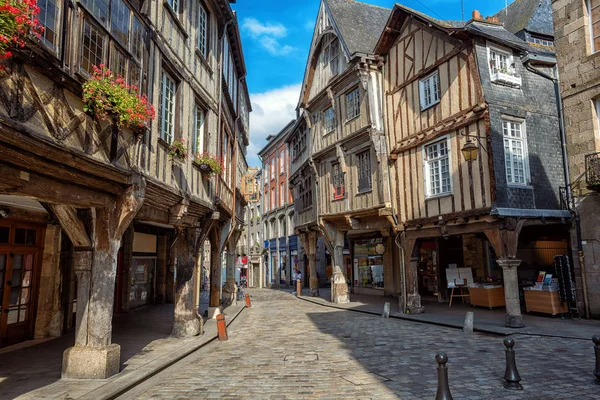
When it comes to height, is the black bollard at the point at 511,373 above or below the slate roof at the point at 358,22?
below

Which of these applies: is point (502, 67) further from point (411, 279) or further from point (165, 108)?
point (165, 108)

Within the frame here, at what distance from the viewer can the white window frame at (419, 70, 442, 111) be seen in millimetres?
13641

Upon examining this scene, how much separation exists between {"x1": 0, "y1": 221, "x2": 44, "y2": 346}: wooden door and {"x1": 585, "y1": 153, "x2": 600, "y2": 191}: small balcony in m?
13.9

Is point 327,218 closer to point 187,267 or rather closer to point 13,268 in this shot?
point 187,267

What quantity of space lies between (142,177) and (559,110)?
1254cm

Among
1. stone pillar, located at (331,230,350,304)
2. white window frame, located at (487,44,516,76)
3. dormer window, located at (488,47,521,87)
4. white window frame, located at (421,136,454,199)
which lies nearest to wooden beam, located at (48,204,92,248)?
white window frame, located at (421,136,454,199)

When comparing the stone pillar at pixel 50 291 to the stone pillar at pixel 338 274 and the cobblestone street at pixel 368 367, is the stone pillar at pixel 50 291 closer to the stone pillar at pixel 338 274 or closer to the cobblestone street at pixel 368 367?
the cobblestone street at pixel 368 367

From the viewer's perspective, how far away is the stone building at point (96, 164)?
183 inches

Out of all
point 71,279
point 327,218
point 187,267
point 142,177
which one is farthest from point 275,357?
point 327,218

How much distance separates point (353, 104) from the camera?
17.2 m

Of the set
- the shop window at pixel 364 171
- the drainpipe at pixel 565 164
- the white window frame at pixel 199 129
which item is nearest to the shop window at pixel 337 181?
the shop window at pixel 364 171

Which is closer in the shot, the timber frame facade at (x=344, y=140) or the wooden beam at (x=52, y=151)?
the wooden beam at (x=52, y=151)

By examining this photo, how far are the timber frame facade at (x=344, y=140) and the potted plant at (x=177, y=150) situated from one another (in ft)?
27.7

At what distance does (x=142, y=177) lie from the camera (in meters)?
6.79
